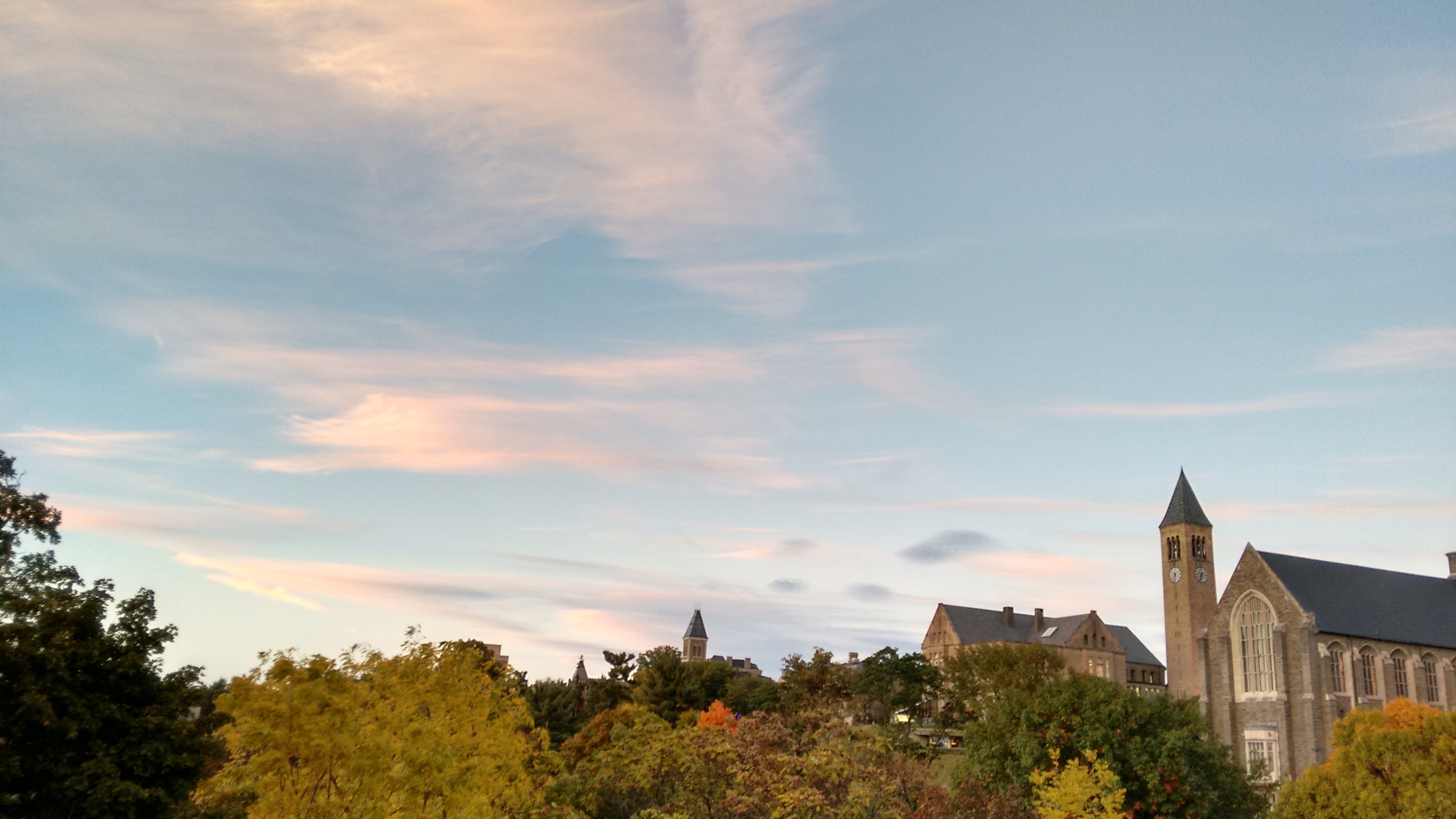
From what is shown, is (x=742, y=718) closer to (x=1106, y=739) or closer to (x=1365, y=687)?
(x=1106, y=739)

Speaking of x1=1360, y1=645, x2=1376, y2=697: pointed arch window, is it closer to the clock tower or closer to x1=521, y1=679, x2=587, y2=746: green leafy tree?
the clock tower

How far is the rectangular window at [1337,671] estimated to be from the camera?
6950 centimetres

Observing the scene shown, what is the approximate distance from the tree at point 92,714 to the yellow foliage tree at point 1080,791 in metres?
21.2

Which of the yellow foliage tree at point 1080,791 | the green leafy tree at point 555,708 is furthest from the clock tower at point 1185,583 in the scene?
the yellow foliage tree at point 1080,791

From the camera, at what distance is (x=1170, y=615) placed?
87.8m

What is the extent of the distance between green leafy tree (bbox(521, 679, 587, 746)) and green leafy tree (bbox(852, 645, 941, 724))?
20.0 meters

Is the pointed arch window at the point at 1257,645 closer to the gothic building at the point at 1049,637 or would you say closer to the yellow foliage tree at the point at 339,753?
the gothic building at the point at 1049,637

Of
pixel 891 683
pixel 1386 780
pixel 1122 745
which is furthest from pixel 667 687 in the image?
pixel 1386 780

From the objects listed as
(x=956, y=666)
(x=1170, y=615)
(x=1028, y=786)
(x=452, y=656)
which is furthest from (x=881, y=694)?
(x=452, y=656)

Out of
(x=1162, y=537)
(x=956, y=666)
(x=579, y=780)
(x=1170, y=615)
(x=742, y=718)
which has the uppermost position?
(x=1162, y=537)

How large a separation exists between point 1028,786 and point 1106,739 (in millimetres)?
3023

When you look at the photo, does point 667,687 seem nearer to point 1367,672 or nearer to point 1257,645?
point 1257,645

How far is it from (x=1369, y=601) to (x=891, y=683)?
113 feet

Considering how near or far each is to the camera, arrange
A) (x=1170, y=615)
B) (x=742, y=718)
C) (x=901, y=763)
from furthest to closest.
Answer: (x=1170, y=615), (x=901, y=763), (x=742, y=718)
